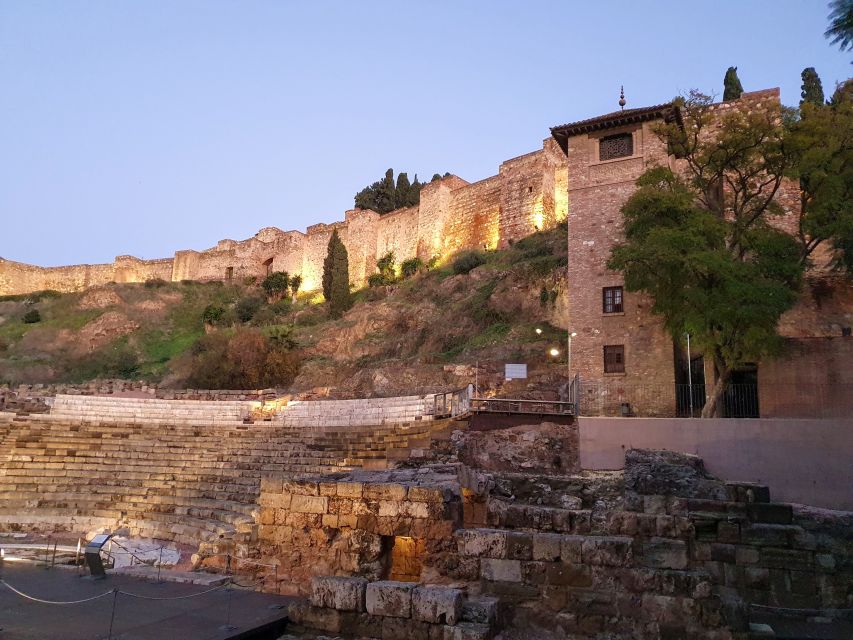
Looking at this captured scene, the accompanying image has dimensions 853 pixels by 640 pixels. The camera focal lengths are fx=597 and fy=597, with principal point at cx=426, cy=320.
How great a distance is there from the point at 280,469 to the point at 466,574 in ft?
33.1

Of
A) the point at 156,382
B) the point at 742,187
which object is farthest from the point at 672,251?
the point at 156,382

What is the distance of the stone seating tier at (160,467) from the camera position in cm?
1380

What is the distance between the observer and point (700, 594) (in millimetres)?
5680

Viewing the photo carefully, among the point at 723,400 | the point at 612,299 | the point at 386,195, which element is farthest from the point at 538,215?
the point at 723,400

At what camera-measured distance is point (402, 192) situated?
56.7 metres

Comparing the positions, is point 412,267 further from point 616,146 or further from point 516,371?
point 516,371

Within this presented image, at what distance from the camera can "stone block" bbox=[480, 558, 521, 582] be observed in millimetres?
6219

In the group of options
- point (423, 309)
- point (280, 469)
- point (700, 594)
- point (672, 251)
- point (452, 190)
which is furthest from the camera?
point (452, 190)

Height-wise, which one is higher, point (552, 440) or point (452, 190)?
point (452, 190)

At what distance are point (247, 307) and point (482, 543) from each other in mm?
44906

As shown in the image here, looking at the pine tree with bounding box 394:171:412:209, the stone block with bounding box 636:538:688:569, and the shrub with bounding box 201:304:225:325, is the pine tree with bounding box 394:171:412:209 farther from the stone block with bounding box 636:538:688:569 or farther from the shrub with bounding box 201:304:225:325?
the stone block with bounding box 636:538:688:569

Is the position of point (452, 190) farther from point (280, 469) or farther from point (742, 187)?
point (280, 469)

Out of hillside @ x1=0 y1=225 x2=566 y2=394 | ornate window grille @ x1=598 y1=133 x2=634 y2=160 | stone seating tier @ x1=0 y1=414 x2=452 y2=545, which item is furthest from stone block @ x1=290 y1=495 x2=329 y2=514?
ornate window grille @ x1=598 y1=133 x2=634 y2=160

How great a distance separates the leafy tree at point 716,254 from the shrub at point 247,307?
3521 cm
